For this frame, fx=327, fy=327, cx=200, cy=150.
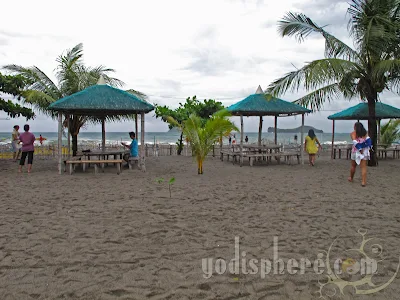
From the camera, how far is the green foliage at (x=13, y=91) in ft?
30.8

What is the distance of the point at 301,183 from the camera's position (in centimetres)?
782

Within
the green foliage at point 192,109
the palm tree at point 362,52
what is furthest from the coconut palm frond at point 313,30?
the green foliage at point 192,109

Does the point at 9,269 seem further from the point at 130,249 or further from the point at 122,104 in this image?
the point at 122,104

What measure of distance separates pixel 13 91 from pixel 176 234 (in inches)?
321

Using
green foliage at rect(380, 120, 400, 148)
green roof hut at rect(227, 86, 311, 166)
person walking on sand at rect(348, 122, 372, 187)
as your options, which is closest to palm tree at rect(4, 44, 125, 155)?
green roof hut at rect(227, 86, 311, 166)

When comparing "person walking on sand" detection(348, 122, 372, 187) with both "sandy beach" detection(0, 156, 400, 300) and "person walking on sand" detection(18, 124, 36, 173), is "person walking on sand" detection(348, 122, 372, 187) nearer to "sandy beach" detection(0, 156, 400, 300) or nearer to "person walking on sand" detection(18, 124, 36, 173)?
"sandy beach" detection(0, 156, 400, 300)

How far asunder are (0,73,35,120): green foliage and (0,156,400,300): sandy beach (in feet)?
11.2

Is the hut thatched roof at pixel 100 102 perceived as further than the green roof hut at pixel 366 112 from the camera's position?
No

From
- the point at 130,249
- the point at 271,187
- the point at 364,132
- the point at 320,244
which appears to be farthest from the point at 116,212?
the point at 364,132

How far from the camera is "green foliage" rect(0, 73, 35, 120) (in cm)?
938

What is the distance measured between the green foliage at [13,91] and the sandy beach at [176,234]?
A: 11.2 ft

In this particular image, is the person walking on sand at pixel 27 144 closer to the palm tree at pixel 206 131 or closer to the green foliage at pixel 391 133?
the palm tree at pixel 206 131

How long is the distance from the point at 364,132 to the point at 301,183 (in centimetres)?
180

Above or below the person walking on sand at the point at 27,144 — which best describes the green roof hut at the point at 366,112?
above
